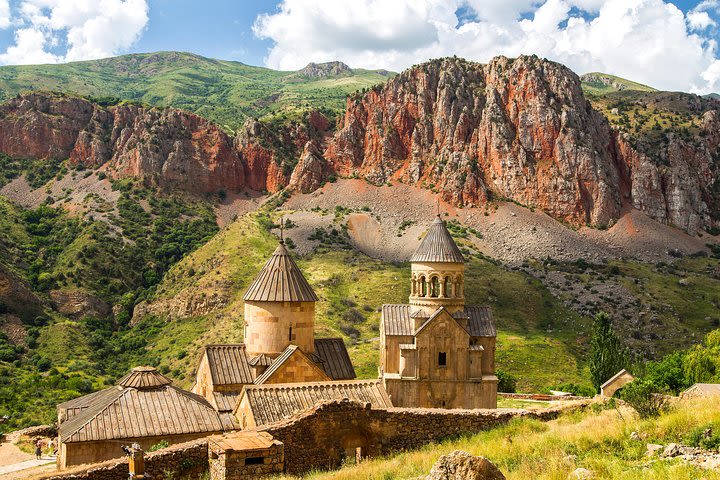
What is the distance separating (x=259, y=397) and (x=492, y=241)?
90.8 meters

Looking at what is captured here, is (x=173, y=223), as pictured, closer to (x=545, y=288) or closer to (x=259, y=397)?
(x=545, y=288)

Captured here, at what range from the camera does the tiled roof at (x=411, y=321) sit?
2994cm

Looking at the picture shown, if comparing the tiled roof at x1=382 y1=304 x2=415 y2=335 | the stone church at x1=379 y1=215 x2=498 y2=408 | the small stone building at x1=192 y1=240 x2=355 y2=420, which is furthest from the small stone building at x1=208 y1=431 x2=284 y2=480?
the tiled roof at x1=382 y1=304 x2=415 y2=335

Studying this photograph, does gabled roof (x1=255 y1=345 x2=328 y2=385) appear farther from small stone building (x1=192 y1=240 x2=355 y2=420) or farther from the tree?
the tree

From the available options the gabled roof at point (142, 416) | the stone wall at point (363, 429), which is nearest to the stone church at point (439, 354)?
the gabled roof at point (142, 416)

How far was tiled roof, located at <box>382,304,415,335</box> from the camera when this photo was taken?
1177 inches

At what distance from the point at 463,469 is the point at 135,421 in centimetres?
1447

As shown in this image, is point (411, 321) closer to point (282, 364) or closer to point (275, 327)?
point (275, 327)

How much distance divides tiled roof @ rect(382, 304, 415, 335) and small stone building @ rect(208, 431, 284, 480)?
16.2 metres

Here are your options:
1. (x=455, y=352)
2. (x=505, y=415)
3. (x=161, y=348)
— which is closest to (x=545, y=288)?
(x=161, y=348)

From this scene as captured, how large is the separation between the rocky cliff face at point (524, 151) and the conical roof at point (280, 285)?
94.7 meters

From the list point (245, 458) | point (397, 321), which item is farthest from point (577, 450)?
point (397, 321)

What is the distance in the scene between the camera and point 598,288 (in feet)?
281

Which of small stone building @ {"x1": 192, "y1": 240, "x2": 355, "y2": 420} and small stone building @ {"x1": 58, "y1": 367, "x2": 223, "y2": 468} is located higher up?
small stone building @ {"x1": 192, "y1": 240, "x2": 355, "y2": 420}
